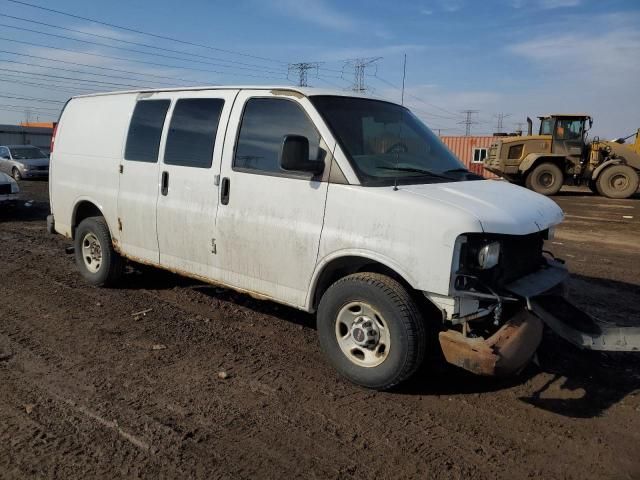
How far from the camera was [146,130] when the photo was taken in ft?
18.1

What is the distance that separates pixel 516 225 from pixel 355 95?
1896 millimetres

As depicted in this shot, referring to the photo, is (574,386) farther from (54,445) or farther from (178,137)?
(178,137)

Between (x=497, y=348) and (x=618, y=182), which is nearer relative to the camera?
(x=497, y=348)

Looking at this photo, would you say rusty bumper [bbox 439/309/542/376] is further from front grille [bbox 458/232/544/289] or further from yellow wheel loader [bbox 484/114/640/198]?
yellow wheel loader [bbox 484/114/640/198]

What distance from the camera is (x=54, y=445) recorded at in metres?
3.09

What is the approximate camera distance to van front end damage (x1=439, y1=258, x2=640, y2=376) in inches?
133

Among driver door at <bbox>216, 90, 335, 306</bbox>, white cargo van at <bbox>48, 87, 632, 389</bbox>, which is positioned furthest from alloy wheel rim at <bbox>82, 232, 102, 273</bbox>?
driver door at <bbox>216, 90, 335, 306</bbox>

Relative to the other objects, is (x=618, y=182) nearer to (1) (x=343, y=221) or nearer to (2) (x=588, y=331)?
(2) (x=588, y=331)

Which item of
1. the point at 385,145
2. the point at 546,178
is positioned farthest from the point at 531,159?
the point at 385,145

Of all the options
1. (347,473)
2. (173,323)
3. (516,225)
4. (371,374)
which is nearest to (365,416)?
(371,374)

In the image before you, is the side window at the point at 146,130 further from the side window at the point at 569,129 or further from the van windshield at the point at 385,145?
the side window at the point at 569,129

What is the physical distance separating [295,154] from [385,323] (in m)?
1.35

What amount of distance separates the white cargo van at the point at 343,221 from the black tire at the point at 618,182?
62.1ft

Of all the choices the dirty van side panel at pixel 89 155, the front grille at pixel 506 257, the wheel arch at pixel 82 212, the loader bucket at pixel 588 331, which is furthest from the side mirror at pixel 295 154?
the wheel arch at pixel 82 212
